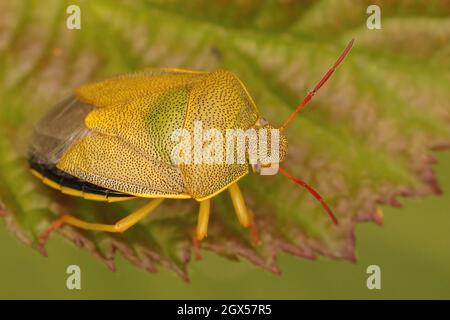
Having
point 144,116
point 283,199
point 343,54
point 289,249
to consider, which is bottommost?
point 289,249

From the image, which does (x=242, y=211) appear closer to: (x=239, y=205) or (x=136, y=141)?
(x=239, y=205)

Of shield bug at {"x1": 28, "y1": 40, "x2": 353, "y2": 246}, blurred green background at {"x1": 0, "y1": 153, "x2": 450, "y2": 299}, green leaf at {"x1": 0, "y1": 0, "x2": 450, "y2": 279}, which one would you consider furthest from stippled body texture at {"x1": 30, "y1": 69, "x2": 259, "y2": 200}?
blurred green background at {"x1": 0, "y1": 153, "x2": 450, "y2": 299}

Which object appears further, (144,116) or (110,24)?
(110,24)

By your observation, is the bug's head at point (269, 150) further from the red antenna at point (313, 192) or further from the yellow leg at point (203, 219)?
the yellow leg at point (203, 219)

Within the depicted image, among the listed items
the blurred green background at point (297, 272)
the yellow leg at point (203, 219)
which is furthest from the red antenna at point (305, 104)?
the blurred green background at point (297, 272)

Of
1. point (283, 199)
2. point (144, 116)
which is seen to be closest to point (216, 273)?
point (283, 199)

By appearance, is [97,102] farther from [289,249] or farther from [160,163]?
[289,249]

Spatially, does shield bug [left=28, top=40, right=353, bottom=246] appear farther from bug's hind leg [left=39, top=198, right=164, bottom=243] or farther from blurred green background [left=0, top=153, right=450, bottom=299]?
blurred green background [left=0, top=153, right=450, bottom=299]
